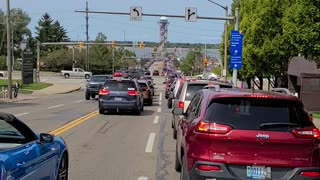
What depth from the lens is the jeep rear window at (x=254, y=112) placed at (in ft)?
22.1

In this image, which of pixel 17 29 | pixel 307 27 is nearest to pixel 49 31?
pixel 17 29

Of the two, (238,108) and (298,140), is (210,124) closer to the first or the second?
(238,108)

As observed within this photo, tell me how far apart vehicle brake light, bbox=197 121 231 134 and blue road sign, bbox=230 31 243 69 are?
2381cm

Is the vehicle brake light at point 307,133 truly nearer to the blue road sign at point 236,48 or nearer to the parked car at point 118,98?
the parked car at point 118,98

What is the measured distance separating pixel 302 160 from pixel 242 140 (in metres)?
0.79

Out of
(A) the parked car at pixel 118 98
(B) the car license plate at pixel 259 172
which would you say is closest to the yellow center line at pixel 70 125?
(A) the parked car at pixel 118 98

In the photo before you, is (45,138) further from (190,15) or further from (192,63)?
(192,63)

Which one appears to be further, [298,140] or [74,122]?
[74,122]

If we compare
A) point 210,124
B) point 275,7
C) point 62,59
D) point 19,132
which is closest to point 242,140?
point 210,124

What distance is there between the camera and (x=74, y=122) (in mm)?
19703

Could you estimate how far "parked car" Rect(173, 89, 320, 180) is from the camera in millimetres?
6547

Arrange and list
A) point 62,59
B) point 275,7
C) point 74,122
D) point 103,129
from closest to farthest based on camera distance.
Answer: point 103,129 → point 74,122 → point 275,7 → point 62,59

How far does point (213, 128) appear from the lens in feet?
22.1

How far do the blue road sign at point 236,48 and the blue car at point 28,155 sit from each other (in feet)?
77.1
